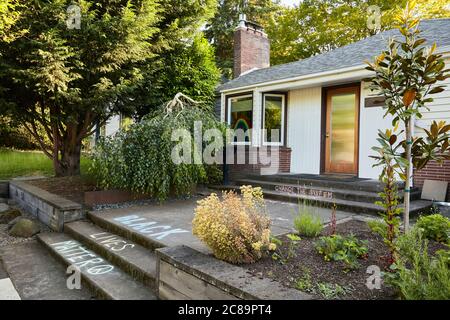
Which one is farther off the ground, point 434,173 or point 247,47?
point 247,47

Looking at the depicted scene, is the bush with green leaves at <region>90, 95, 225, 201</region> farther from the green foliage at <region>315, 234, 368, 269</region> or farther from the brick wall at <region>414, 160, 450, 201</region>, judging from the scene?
the brick wall at <region>414, 160, 450, 201</region>

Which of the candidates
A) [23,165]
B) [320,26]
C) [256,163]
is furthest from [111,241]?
[320,26]

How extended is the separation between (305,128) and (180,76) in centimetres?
393

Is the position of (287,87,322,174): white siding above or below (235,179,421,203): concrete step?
above

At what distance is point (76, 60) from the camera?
694 centimetres

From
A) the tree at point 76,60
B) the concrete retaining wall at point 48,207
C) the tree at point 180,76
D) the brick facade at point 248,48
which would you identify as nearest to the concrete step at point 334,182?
the tree at point 180,76

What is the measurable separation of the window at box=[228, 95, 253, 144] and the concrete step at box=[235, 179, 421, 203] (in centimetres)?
195

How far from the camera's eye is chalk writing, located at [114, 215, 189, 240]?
4.29 metres

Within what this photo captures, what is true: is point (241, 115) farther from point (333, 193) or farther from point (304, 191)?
point (333, 193)

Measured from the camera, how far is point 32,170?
10.3m

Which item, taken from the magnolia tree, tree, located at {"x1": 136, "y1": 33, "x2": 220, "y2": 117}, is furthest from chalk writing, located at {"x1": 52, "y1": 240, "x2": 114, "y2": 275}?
tree, located at {"x1": 136, "y1": 33, "x2": 220, "y2": 117}

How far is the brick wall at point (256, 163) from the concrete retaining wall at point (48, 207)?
439cm

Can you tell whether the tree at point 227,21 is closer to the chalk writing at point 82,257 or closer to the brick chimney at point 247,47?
the brick chimney at point 247,47
